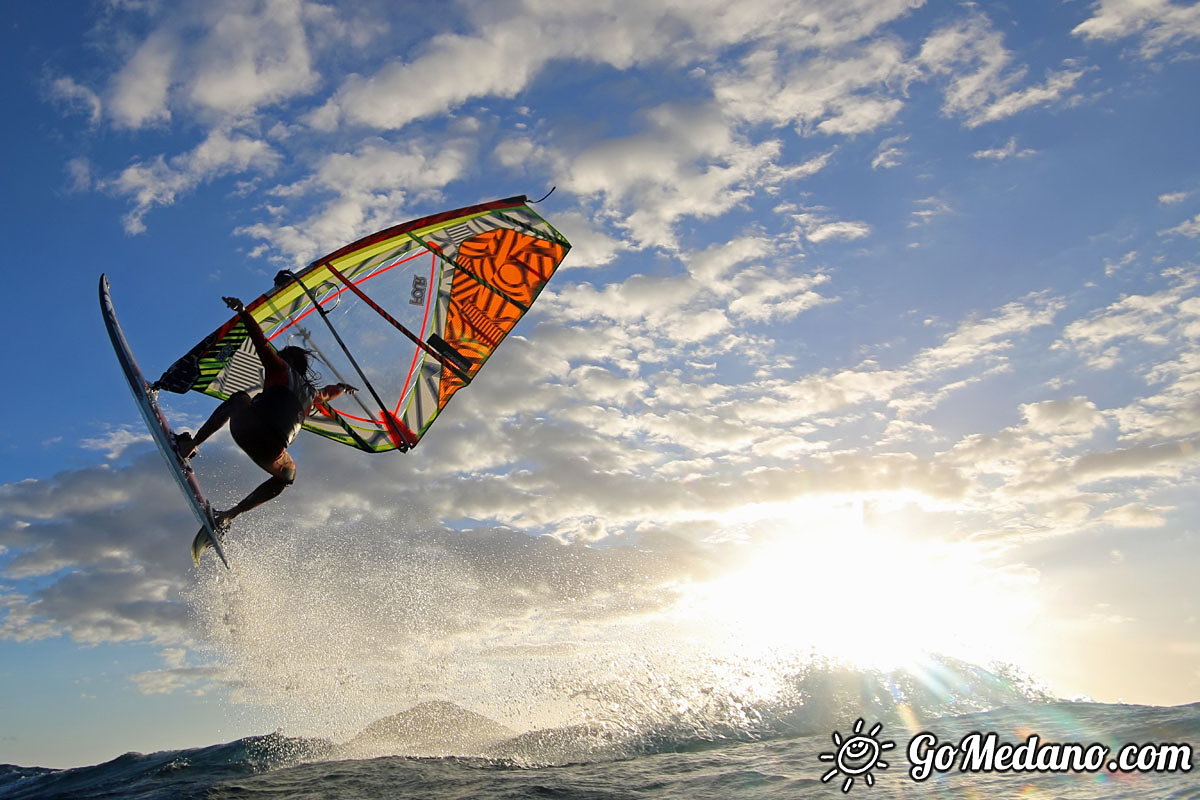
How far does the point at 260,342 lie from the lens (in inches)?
253

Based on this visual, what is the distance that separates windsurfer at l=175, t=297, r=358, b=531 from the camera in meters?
6.73

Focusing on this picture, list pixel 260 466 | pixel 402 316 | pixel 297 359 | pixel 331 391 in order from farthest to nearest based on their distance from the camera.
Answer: pixel 402 316
pixel 331 391
pixel 297 359
pixel 260 466

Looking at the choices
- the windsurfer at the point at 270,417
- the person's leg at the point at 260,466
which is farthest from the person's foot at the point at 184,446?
the person's leg at the point at 260,466

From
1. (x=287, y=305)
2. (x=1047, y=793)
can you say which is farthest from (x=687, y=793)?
(x=287, y=305)

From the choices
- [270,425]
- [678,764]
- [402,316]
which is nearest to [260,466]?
[270,425]

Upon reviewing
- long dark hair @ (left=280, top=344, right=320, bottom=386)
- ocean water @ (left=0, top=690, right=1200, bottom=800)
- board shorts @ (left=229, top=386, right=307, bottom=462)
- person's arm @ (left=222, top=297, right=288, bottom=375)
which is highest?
long dark hair @ (left=280, top=344, right=320, bottom=386)

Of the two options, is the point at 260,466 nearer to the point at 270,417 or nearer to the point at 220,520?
the point at 270,417

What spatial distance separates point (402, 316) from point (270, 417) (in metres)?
3.01

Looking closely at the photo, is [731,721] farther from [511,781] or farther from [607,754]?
[511,781]

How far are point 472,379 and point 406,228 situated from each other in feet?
7.51

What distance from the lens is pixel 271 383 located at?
6871 mm

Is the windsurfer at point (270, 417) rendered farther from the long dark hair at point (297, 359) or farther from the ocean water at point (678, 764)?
the ocean water at point (678, 764)

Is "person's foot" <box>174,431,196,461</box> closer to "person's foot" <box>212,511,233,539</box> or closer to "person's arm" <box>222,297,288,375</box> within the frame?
"person's foot" <box>212,511,233,539</box>

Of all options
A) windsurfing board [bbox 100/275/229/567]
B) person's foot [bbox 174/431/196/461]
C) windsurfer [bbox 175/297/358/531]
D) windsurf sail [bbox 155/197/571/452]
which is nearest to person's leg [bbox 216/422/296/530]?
windsurfer [bbox 175/297/358/531]
